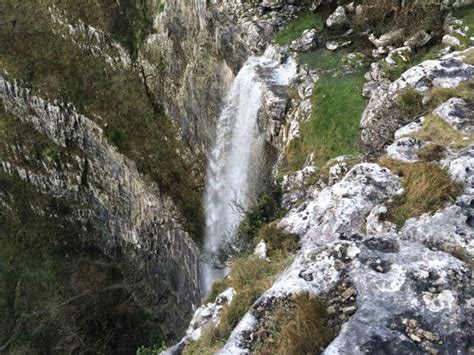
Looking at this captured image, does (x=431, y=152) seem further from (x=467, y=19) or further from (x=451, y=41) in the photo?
(x=467, y=19)

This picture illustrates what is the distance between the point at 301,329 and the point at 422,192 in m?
4.01

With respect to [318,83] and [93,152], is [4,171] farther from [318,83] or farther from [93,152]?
[318,83]

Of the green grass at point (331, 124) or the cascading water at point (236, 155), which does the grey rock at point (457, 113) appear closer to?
the green grass at point (331, 124)

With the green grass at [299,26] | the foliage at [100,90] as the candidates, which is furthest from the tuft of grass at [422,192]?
the foliage at [100,90]

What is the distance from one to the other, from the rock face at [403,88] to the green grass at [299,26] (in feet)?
33.2

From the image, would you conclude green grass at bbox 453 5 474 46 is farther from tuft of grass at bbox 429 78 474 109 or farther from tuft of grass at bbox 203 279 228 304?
tuft of grass at bbox 203 279 228 304

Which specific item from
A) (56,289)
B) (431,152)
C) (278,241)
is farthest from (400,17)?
(56,289)

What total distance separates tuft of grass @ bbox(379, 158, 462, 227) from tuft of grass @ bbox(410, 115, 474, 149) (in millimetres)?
1446

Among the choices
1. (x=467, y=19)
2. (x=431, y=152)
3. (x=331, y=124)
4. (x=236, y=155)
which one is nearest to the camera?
(x=431, y=152)

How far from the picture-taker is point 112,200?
41594 mm

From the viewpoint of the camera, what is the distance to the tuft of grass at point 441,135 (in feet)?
34.3

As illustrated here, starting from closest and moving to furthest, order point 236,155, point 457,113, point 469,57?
point 457,113, point 469,57, point 236,155

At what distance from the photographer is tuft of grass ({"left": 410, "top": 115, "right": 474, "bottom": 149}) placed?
34.3ft

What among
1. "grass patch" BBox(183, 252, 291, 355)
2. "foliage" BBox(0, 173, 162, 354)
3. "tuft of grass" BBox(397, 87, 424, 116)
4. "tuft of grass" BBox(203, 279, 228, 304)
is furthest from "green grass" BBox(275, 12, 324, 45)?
"foliage" BBox(0, 173, 162, 354)
